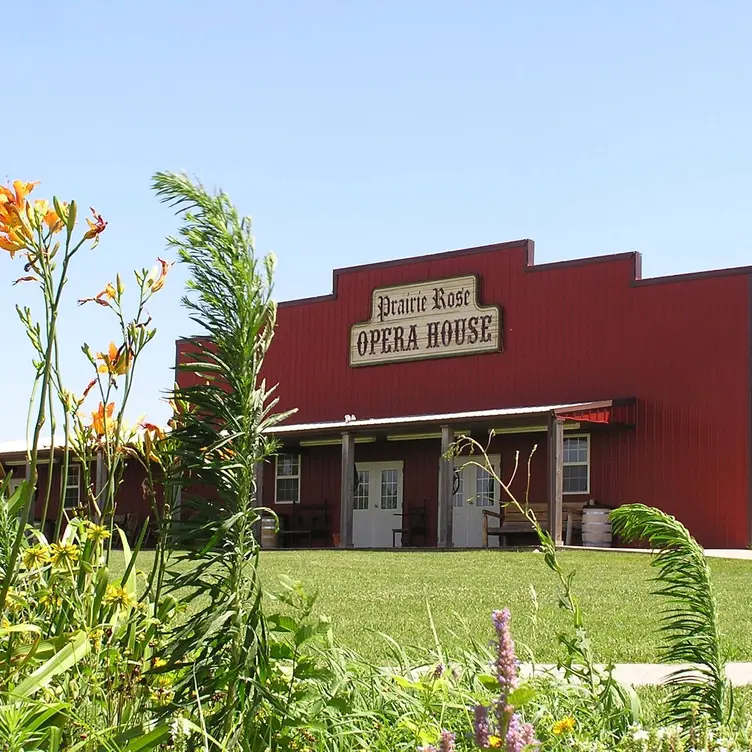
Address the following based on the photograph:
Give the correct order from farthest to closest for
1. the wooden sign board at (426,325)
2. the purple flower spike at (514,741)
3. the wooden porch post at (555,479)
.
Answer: the wooden sign board at (426,325) < the wooden porch post at (555,479) < the purple flower spike at (514,741)

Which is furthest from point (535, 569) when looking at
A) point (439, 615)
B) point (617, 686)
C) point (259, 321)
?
point (259, 321)

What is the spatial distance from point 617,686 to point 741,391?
60.4 ft

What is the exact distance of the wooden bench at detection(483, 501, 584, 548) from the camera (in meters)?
20.4

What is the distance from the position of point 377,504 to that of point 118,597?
2246cm

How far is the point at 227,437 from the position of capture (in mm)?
2096

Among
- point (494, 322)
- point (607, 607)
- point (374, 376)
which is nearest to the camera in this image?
point (607, 607)

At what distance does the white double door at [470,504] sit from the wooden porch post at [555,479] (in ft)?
12.2

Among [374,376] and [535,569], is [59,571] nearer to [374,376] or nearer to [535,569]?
[535,569]

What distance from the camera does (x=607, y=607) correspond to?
9.47 metres

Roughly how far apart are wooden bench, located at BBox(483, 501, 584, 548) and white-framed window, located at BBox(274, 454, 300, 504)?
19.5ft

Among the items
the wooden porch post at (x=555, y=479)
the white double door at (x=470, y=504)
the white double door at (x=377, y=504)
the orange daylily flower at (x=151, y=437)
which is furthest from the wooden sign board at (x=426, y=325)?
the orange daylily flower at (x=151, y=437)

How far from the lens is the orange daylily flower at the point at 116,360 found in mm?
2975

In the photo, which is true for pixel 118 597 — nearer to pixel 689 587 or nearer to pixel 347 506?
pixel 689 587

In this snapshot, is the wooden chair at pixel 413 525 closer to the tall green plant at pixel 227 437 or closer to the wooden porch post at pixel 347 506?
the wooden porch post at pixel 347 506
